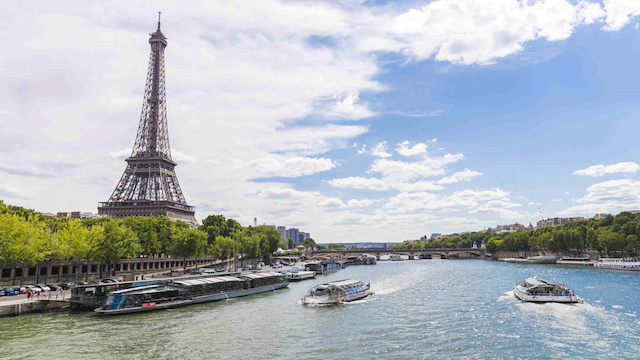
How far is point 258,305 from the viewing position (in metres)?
57.2

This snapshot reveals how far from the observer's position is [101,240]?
74.5 meters

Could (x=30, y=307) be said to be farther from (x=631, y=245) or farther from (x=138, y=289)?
(x=631, y=245)

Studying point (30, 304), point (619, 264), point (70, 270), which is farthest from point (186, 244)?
point (619, 264)

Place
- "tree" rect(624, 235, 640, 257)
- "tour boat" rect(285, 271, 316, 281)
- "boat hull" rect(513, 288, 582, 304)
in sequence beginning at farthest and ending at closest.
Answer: "tree" rect(624, 235, 640, 257)
"tour boat" rect(285, 271, 316, 281)
"boat hull" rect(513, 288, 582, 304)

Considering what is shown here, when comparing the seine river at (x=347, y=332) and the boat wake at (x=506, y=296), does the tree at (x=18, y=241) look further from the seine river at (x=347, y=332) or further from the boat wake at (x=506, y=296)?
the boat wake at (x=506, y=296)

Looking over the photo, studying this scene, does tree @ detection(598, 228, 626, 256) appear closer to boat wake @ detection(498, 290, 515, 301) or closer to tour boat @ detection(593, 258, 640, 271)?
tour boat @ detection(593, 258, 640, 271)

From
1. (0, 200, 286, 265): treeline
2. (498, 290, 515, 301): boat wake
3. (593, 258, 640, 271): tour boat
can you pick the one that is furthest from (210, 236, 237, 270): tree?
(593, 258, 640, 271): tour boat

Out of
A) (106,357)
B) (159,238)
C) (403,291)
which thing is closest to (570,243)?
(403,291)

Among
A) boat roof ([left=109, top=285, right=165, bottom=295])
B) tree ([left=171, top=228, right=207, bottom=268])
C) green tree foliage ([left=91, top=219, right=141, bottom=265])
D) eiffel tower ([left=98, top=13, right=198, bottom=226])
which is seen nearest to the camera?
boat roof ([left=109, top=285, right=165, bottom=295])

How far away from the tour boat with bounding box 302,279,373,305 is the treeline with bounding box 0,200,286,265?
129ft

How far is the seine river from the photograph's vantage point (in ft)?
107

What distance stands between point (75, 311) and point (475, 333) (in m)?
45.0

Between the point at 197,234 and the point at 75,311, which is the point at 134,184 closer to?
the point at 197,234

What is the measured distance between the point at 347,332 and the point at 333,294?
18.3m
